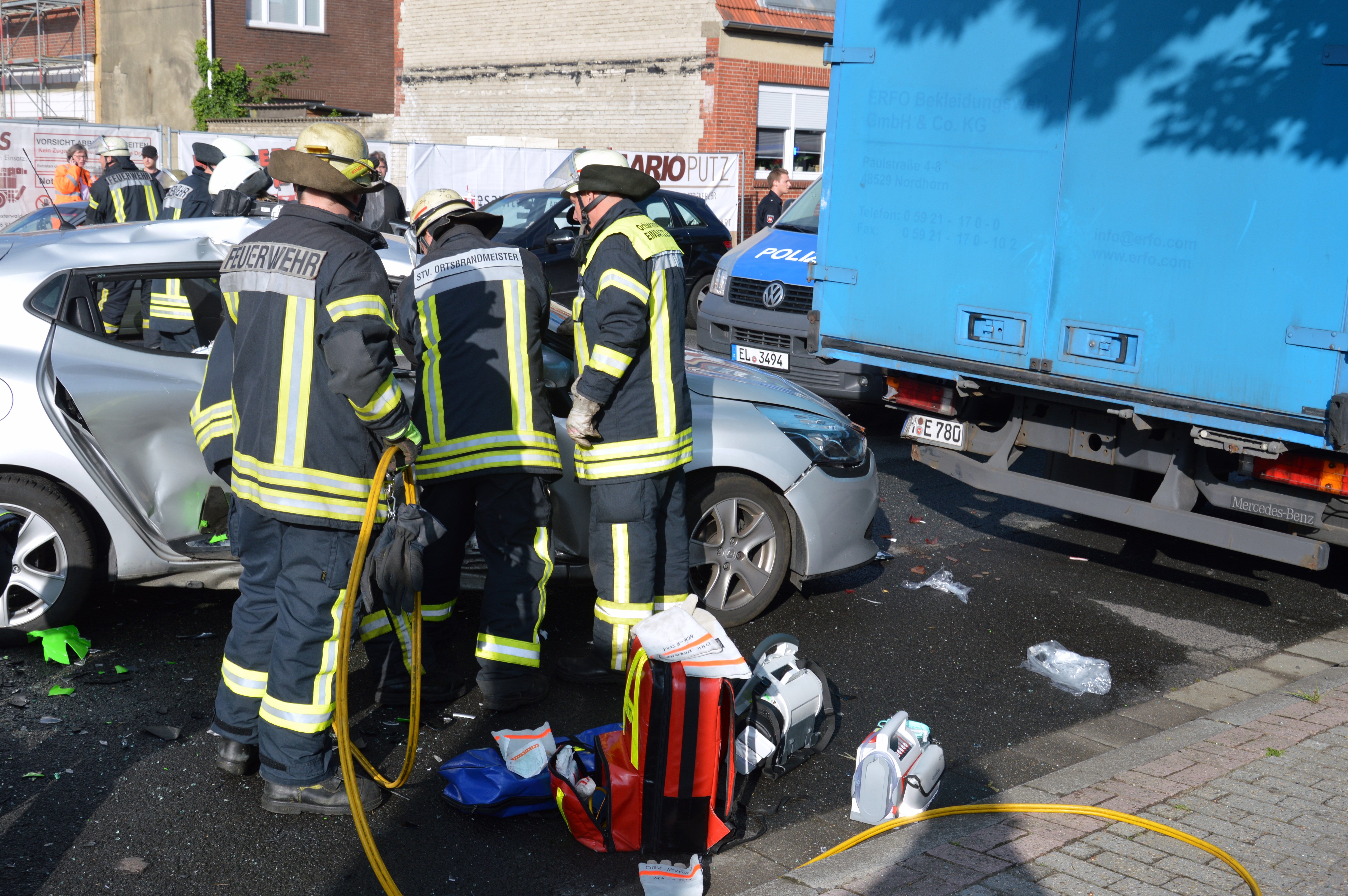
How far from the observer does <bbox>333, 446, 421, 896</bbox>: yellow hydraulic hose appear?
3.26 meters

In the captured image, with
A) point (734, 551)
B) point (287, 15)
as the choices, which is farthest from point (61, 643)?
point (287, 15)

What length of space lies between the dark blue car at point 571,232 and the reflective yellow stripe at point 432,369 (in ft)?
21.5

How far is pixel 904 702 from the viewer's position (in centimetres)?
466

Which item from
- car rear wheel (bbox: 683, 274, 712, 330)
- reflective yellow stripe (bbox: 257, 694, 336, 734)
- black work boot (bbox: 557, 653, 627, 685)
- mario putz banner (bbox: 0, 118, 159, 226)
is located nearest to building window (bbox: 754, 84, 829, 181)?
car rear wheel (bbox: 683, 274, 712, 330)

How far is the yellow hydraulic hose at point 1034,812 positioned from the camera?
137 inches

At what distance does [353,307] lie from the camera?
3455mm

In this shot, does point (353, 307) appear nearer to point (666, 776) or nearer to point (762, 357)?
point (666, 776)

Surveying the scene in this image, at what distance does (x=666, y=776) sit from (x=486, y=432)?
59.2 inches

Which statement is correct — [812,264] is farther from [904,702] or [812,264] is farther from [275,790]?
[275,790]

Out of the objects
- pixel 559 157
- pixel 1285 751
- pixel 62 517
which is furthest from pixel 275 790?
pixel 559 157

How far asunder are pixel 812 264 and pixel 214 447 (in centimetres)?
372

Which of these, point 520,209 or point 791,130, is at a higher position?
point 791,130

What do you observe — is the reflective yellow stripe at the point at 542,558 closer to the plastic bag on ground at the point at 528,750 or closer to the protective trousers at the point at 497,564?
the protective trousers at the point at 497,564

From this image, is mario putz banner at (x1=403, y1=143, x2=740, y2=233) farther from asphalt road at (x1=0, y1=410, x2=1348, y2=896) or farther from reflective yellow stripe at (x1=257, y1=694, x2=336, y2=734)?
reflective yellow stripe at (x1=257, y1=694, x2=336, y2=734)
